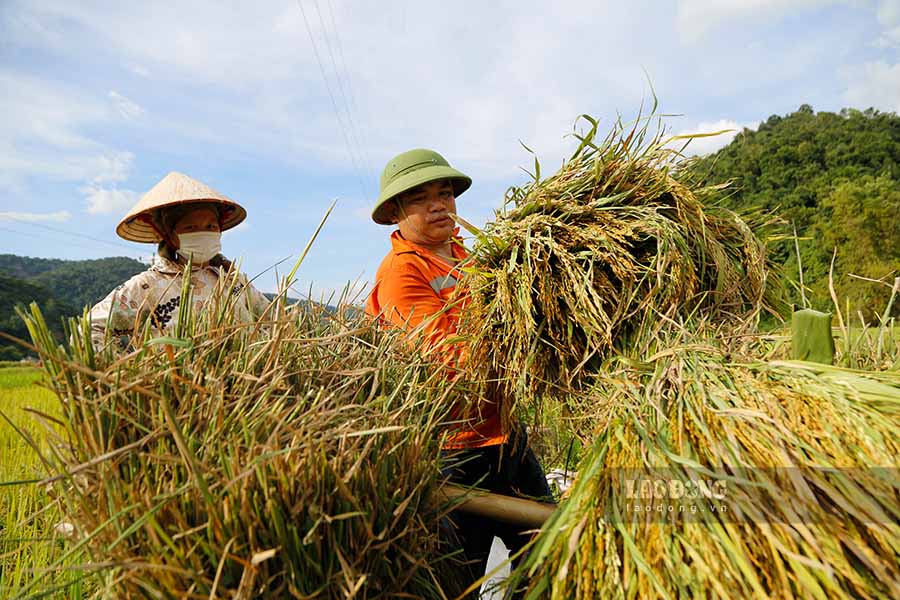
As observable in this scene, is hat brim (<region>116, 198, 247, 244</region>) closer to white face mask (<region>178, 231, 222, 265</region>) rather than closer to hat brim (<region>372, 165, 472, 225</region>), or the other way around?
white face mask (<region>178, 231, 222, 265</region>)

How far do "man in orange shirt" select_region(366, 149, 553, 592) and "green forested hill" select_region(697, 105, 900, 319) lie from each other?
86.6ft

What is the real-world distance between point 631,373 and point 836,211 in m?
38.8

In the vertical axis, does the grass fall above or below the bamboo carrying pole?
below

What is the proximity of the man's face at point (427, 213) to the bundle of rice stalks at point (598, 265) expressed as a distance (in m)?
0.69

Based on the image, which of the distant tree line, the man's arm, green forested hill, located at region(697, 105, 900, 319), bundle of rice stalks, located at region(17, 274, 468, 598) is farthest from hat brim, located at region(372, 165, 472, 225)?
the distant tree line

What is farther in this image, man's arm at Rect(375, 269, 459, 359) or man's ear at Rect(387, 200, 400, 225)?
man's ear at Rect(387, 200, 400, 225)

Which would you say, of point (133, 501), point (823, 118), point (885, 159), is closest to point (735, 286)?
point (133, 501)

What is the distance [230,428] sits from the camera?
0.72 m

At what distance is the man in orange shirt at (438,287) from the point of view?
5.41ft

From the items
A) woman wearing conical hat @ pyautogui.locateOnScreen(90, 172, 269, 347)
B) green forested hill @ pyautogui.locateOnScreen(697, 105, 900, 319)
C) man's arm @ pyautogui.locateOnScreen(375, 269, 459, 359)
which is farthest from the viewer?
green forested hill @ pyautogui.locateOnScreen(697, 105, 900, 319)

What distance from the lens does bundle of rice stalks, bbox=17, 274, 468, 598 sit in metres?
0.64

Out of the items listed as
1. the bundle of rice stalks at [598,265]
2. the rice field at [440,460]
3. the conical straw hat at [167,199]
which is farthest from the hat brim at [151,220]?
the bundle of rice stalks at [598,265]

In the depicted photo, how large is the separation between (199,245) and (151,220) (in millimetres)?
235

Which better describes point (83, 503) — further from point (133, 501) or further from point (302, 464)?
point (302, 464)
